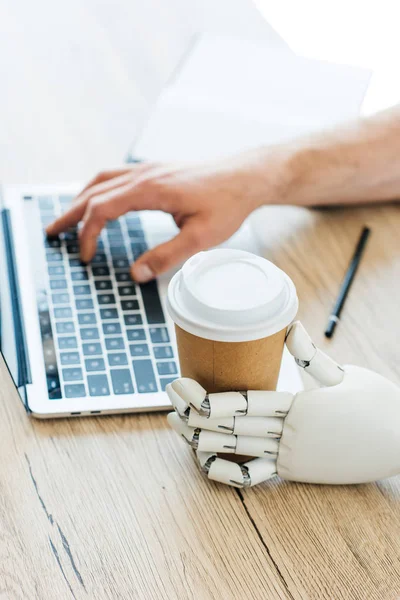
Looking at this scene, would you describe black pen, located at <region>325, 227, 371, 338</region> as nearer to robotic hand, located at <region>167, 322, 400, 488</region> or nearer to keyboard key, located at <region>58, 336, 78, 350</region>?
robotic hand, located at <region>167, 322, 400, 488</region>

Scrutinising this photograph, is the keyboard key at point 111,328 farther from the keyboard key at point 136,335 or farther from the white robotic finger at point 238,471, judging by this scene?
the white robotic finger at point 238,471

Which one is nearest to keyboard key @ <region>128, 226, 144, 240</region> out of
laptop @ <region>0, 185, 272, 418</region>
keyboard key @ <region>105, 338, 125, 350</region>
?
laptop @ <region>0, 185, 272, 418</region>

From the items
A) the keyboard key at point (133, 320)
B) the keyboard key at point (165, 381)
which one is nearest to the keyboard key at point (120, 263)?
the keyboard key at point (133, 320)

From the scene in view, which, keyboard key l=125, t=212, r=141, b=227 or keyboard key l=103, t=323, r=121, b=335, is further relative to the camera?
keyboard key l=125, t=212, r=141, b=227

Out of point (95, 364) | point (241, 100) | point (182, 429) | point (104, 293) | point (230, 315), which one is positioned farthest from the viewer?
point (241, 100)

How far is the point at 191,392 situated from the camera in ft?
1.92

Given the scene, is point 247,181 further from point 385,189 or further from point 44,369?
point 44,369

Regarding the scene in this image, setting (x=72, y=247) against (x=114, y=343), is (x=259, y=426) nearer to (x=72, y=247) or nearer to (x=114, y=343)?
(x=114, y=343)

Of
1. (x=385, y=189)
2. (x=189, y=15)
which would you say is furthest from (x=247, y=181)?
(x=189, y=15)

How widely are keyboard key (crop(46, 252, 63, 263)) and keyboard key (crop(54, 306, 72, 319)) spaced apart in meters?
0.10

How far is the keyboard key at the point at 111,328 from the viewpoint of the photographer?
78 cm

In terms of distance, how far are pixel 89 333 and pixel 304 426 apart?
0.28 m

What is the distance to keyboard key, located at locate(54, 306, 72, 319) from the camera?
2.59 ft

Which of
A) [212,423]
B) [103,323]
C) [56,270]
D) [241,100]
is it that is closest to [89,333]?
[103,323]
